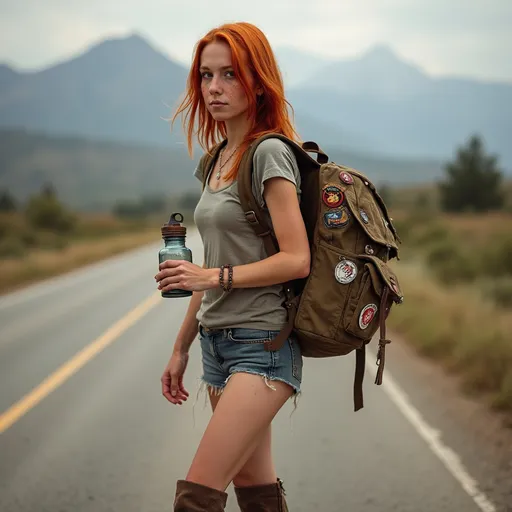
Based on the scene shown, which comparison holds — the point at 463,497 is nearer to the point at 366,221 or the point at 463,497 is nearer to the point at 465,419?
the point at 465,419

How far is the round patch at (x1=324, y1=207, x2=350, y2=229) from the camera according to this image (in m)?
2.66

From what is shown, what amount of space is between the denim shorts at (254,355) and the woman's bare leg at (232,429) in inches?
1.6

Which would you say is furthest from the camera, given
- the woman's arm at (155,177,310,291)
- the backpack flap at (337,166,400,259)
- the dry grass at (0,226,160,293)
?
the dry grass at (0,226,160,293)

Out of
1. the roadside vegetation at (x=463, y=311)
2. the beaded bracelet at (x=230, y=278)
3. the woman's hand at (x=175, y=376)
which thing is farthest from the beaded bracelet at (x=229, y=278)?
the roadside vegetation at (x=463, y=311)

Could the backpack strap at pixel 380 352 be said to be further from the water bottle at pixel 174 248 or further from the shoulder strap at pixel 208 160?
the shoulder strap at pixel 208 160

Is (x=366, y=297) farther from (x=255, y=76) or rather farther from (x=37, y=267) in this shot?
(x=37, y=267)

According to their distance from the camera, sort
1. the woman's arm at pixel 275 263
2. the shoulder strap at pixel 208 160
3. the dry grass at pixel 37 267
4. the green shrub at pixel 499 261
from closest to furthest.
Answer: the woman's arm at pixel 275 263 → the shoulder strap at pixel 208 160 → the dry grass at pixel 37 267 → the green shrub at pixel 499 261

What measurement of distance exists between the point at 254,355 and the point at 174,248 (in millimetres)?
424

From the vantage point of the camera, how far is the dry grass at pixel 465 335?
781 centimetres

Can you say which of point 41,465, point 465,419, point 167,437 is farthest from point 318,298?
point 465,419

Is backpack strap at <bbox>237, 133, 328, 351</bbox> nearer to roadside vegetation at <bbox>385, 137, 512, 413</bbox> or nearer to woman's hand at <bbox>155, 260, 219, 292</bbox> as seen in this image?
woman's hand at <bbox>155, 260, 219, 292</bbox>

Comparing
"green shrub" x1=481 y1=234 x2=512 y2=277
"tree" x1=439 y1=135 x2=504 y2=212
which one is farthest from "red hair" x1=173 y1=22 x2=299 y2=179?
"tree" x1=439 y1=135 x2=504 y2=212

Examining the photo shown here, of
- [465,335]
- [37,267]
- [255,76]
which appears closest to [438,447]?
[255,76]

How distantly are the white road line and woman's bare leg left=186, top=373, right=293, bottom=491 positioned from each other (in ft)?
7.66
